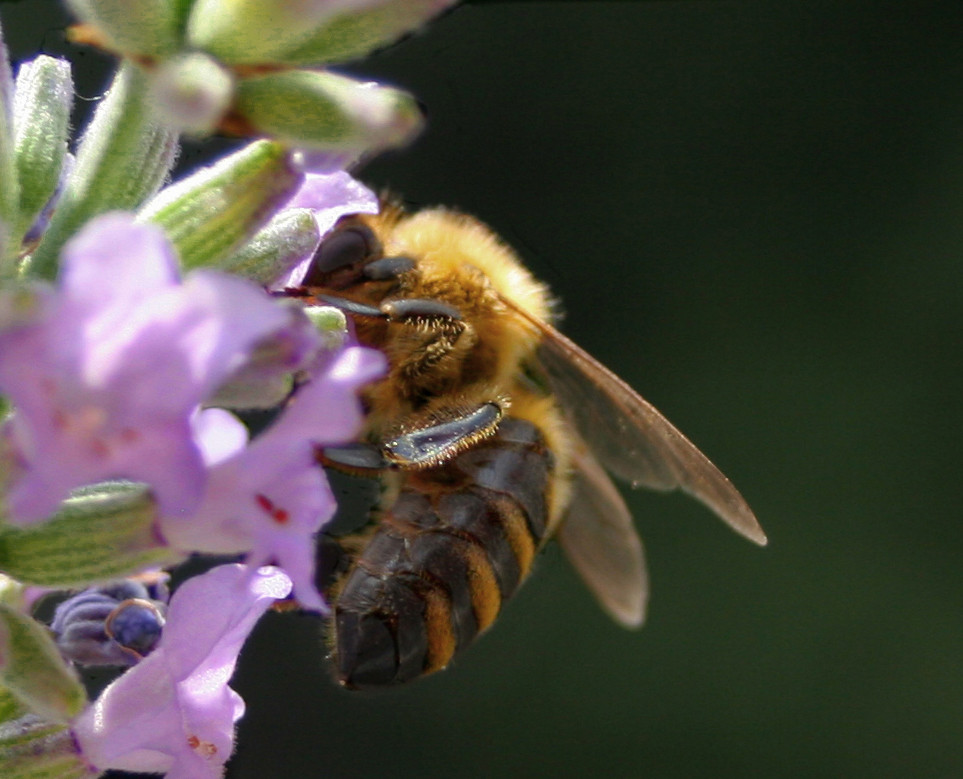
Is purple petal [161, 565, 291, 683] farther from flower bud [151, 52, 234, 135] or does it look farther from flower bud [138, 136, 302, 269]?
flower bud [151, 52, 234, 135]

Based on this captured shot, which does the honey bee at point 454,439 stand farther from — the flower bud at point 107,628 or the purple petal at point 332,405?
the purple petal at point 332,405

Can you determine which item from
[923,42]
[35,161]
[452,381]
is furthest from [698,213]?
[35,161]

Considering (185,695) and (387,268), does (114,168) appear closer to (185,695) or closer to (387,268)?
(185,695)

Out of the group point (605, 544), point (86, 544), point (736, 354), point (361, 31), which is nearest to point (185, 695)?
point (86, 544)

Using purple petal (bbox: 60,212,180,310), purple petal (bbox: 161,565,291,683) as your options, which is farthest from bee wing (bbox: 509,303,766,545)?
purple petal (bbox: 60,212,180,310)

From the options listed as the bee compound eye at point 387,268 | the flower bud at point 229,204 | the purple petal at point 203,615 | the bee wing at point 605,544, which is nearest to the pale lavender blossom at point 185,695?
the purple petal at point 203,615

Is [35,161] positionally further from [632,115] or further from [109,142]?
[632,115]
